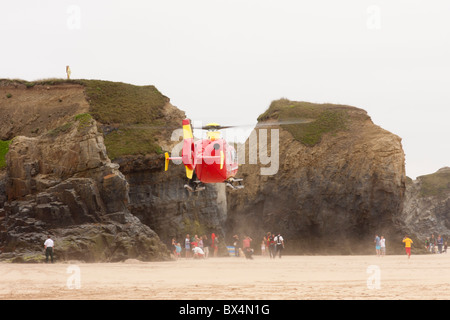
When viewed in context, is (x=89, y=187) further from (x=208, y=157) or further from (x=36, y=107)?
(x=36, y=107)

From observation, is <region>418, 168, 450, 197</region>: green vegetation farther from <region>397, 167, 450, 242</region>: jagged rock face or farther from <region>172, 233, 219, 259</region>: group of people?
<region>172, 233, 219, 259</region>: group of people

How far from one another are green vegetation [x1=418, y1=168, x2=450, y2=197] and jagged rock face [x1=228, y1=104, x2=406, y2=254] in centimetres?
4890

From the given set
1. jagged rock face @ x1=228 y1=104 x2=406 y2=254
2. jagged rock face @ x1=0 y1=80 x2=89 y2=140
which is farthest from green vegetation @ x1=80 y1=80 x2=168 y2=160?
jagged rock face @ x1=228 y1=104 x2=406 y2=254

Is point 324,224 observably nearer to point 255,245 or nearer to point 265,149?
point 255,245

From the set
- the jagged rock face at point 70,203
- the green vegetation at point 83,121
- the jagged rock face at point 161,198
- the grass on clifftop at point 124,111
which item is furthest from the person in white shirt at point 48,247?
the grass on clifftop at point 124,111

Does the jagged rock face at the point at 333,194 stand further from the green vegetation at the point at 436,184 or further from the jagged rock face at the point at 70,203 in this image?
the green vegetation at the point at 436,184

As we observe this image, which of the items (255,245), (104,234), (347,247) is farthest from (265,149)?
(104,234)

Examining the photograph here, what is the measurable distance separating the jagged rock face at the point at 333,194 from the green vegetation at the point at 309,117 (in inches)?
39.5

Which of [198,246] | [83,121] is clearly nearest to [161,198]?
[198,246]

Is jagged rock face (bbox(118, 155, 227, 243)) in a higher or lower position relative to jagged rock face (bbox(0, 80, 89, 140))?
lower

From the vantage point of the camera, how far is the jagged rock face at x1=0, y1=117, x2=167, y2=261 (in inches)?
1427

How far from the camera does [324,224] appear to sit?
59.9 metres

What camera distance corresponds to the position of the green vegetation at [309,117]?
6550 centimetres

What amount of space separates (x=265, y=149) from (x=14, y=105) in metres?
28.1
